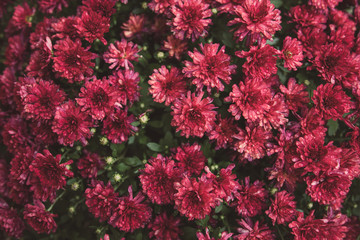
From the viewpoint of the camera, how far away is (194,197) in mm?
1581

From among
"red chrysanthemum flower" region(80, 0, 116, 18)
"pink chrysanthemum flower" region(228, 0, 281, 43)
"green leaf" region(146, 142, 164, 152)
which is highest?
"pink chrysanthemum flower" region(228, 0, 281, 43)

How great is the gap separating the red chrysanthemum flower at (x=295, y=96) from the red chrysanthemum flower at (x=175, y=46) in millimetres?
639

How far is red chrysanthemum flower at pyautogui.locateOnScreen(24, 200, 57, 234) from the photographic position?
1.80 meters

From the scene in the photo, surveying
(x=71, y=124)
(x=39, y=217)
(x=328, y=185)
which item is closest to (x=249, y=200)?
(x=328, y=185)

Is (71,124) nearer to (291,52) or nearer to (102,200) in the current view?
(102,200)

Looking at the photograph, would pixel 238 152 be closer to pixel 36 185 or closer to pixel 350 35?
pixel 350 35

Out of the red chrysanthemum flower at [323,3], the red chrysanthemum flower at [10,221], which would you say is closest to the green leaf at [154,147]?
the red chrysanthemum flower at [10,221]

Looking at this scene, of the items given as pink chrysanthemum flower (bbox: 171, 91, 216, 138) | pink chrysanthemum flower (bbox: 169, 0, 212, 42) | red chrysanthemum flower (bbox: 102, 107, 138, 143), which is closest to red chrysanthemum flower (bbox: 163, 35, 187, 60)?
pink chrysanthemum flower (bbox: 169, 0, 212, 42)

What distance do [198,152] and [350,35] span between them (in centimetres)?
120

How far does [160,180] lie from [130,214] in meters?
0.25

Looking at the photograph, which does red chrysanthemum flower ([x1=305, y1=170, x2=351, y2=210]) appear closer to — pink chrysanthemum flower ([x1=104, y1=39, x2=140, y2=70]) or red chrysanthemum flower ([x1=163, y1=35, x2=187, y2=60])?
red chrysanthemum flower ([x1=163, y1=35, x2=187, y2=60])

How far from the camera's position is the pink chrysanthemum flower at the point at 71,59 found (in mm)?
1736

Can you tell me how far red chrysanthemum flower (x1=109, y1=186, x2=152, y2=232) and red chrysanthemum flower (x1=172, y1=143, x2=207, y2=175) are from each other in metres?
0.31

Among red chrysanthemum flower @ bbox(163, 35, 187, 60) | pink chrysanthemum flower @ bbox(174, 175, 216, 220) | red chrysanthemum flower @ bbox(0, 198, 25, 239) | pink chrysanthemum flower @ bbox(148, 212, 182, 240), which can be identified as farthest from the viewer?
red chrysanthemum flower @ bbox(0, 198, 25, 239)
